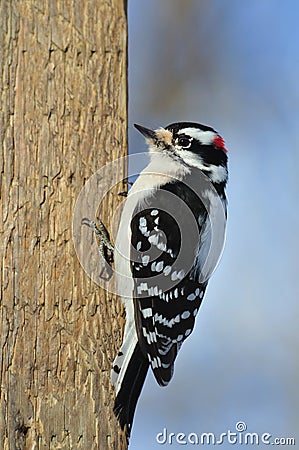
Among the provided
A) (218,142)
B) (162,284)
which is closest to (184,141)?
(218,142)

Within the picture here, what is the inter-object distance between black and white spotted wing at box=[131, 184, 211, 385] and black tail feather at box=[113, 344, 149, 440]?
30mm

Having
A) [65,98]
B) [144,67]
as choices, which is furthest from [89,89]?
[144,67]

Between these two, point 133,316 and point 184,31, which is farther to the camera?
point 184,31

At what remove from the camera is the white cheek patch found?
7.95ft

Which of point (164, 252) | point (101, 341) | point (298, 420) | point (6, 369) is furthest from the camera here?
point (298, 420)

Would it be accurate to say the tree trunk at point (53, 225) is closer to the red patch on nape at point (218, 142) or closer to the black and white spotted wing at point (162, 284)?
the black and white spotted wing at point (162, 284)

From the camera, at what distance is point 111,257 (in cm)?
221

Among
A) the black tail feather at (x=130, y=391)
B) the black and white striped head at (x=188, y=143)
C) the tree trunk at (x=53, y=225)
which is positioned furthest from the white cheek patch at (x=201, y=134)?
the black tail feather at (x=130, y=391)

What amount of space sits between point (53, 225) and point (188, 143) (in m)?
0.60

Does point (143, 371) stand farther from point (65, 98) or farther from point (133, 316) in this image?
point (65, 98)

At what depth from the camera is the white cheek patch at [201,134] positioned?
2.42m

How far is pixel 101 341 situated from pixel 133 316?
12 centimetres

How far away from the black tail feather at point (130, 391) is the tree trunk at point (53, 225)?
3 cm

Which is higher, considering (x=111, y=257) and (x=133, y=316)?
(x=111, y=257)
